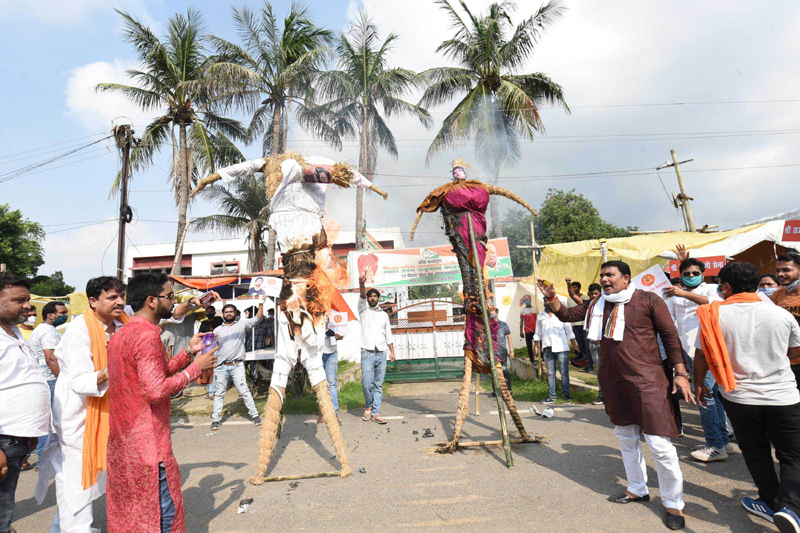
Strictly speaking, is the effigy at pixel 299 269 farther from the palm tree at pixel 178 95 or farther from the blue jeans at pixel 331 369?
the palm tree at pixel 178 95

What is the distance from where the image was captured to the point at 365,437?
5898 millimetres

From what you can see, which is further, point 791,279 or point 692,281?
point 692,281

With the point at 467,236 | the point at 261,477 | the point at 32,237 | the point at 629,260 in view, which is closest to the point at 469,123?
the point at 629,260

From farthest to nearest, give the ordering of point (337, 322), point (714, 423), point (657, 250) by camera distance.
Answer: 1. point (657, 250)
2. point (337, 322)
3. point (714, 423)

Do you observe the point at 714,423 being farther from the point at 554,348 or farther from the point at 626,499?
the point at 554,348

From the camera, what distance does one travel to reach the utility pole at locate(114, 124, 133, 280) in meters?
13.4

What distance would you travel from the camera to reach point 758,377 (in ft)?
10.3

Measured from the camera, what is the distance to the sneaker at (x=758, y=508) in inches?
124

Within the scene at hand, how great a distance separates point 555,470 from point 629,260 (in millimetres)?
6994

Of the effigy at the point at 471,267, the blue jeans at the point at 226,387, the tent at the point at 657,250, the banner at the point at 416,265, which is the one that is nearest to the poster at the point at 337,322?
the blue jeans at the point at 226,387

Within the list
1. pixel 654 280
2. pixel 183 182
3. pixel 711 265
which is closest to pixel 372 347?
pixel 654 280

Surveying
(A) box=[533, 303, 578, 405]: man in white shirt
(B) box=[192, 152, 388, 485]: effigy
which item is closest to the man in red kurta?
(B) box=[192, 152, 388, 485]: effigy

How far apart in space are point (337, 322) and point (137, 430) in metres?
5.32

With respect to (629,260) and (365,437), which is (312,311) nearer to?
(365,437)
